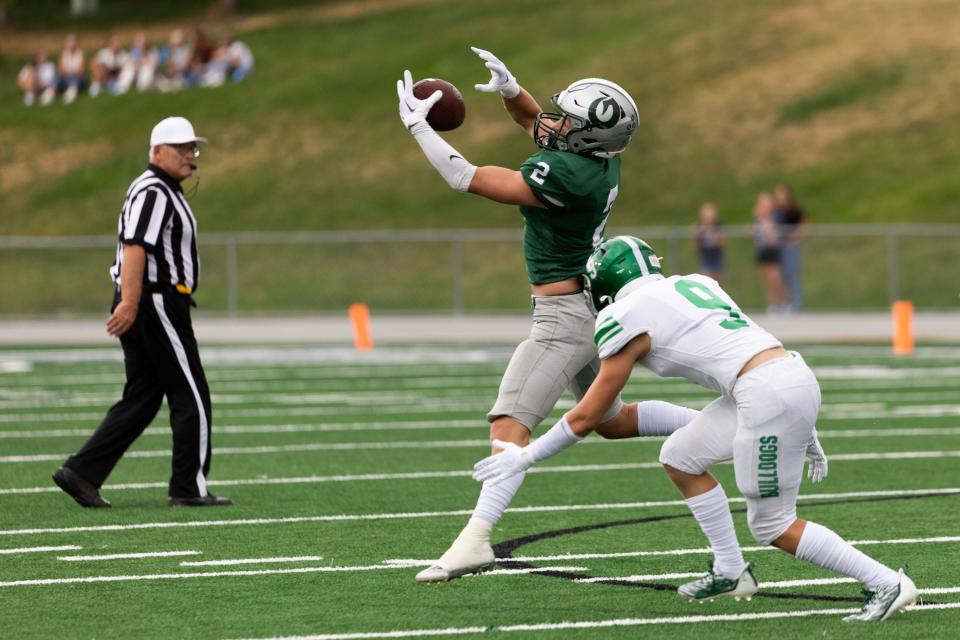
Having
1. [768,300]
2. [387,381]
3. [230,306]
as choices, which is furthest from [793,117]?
[387,381]

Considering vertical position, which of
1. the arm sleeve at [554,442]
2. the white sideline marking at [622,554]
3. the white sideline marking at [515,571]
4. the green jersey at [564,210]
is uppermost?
the green jersey at [564,210]

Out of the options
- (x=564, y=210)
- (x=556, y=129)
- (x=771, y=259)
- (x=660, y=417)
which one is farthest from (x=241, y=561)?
(x=771, y=259)

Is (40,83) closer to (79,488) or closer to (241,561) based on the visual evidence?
(79,488)

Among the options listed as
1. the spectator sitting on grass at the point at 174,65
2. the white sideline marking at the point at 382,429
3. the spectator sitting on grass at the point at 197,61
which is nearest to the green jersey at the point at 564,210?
the white sideline marking at the point at 382,429

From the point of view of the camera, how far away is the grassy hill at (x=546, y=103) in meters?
33.6

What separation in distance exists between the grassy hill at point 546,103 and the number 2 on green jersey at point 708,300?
82.0 ft

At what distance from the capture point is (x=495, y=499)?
6605 mm

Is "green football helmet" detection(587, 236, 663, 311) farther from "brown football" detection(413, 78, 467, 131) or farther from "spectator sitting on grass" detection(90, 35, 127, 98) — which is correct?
"spectator sitting on grass" detection(90, 35, 127, 98)

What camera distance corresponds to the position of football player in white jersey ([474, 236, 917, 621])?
583cm

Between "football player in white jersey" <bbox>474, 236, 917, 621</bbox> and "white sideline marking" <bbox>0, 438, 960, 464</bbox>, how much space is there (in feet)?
13.2

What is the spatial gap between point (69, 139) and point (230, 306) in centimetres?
1754

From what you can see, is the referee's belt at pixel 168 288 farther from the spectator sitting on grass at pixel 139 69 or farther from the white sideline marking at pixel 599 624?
the spectator sitting on grass at pixel 139 69

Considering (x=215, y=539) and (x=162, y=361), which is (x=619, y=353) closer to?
(x=215, y=539)

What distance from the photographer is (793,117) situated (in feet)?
116
